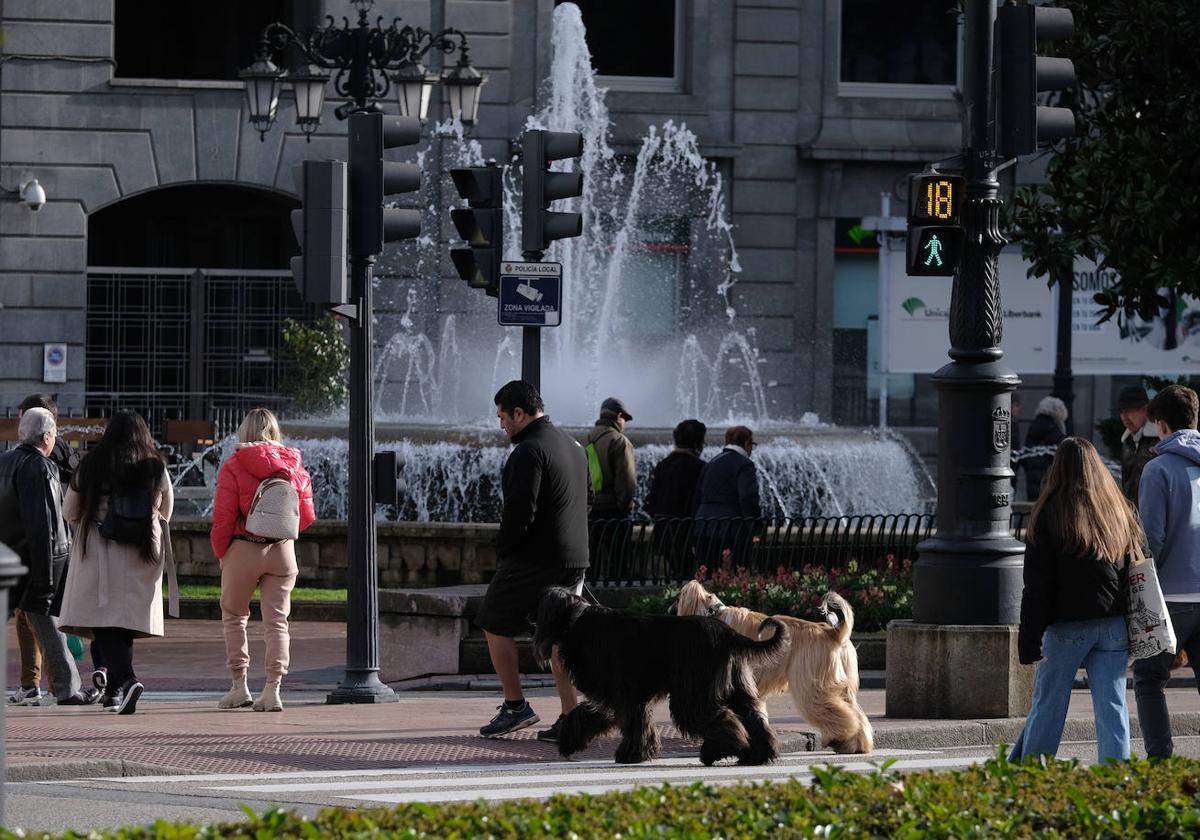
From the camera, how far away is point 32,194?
1073 inches

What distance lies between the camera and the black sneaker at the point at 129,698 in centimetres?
1181

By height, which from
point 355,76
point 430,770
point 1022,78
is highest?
point 355,76

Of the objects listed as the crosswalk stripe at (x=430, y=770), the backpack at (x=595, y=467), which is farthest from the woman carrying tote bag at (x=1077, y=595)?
the backpack at (x=595, y=467)

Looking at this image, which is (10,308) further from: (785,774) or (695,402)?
(785,774)

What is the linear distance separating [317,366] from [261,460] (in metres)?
15.8

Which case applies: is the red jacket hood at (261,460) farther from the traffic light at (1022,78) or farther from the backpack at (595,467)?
the backpack at (595,467)

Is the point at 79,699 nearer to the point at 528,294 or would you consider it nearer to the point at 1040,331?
the point at 528,294

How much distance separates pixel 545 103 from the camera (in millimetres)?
29453

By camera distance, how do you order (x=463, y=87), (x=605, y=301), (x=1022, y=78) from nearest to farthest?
(x=1022, y=78) → (x=463, y=87) → (x=605, y=301)

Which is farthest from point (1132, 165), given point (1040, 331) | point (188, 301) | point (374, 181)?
point (188, 301)

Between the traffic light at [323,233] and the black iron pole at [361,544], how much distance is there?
18.5 inches

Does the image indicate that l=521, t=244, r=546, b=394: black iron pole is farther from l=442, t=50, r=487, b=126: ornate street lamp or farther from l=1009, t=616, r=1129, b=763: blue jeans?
l=442, t=50, r=487, b=126: ornate street lamp

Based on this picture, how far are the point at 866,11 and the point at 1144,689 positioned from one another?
74.9ft

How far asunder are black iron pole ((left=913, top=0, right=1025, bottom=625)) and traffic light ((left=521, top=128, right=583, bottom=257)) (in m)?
2.47
